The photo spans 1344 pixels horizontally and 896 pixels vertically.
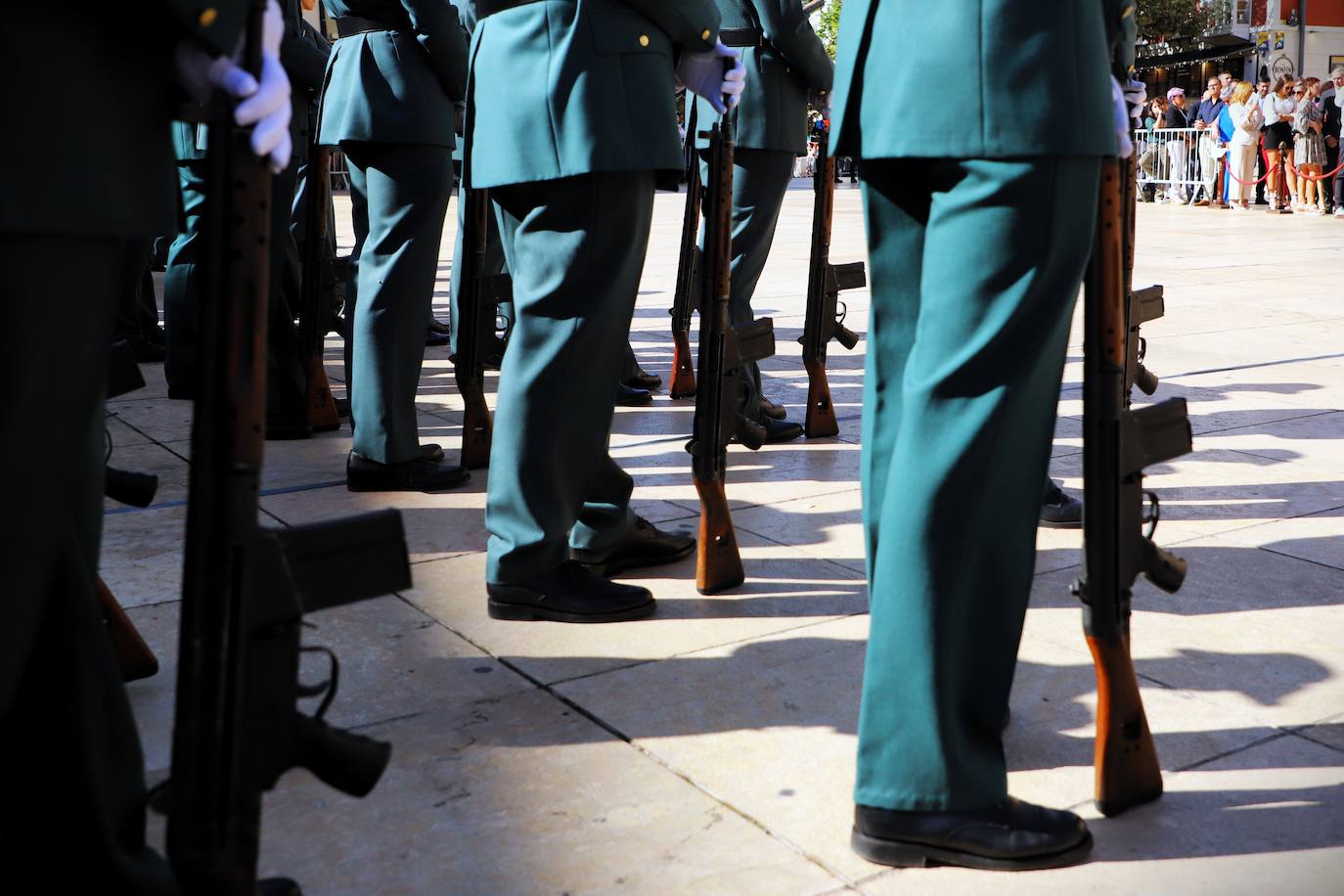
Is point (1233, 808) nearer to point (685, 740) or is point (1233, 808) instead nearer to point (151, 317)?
point (685, 740)

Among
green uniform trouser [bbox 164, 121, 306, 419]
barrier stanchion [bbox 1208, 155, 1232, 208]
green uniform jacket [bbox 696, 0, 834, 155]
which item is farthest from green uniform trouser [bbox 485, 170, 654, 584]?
barrier stanchion [bbox 1208, 155, 1232, 208]

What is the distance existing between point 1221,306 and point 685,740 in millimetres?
6859

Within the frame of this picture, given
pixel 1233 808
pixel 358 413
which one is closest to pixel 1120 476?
pixel 1233 808

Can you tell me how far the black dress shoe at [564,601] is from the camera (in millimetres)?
3193

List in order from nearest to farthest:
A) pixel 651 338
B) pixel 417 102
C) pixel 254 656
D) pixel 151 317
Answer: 1. pixel 254 656
2. pixel 417 102
3. pixel 151 317
4. pixel 651 338

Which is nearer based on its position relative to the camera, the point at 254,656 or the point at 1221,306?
the point at 254,656

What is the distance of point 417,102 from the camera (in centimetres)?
435

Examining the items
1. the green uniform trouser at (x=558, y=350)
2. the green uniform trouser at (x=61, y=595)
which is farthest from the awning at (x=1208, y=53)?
the green uniform trouser at (x=61, y=595)

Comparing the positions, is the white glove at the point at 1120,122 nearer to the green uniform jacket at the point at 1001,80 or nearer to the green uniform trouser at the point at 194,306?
the green uniform jacket at the point at 1001,80

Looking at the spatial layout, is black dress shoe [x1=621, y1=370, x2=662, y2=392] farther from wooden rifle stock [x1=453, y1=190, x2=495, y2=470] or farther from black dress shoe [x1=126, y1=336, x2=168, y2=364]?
black dress shoe [x1=126, y1=336, x2=168, y2=364]

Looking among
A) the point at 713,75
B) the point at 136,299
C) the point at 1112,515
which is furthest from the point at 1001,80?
the point at 136,299

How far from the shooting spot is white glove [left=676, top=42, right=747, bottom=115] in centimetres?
344

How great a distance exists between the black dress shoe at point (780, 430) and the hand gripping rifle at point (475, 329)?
3.27 feet

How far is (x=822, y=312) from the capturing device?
5.25 meters
